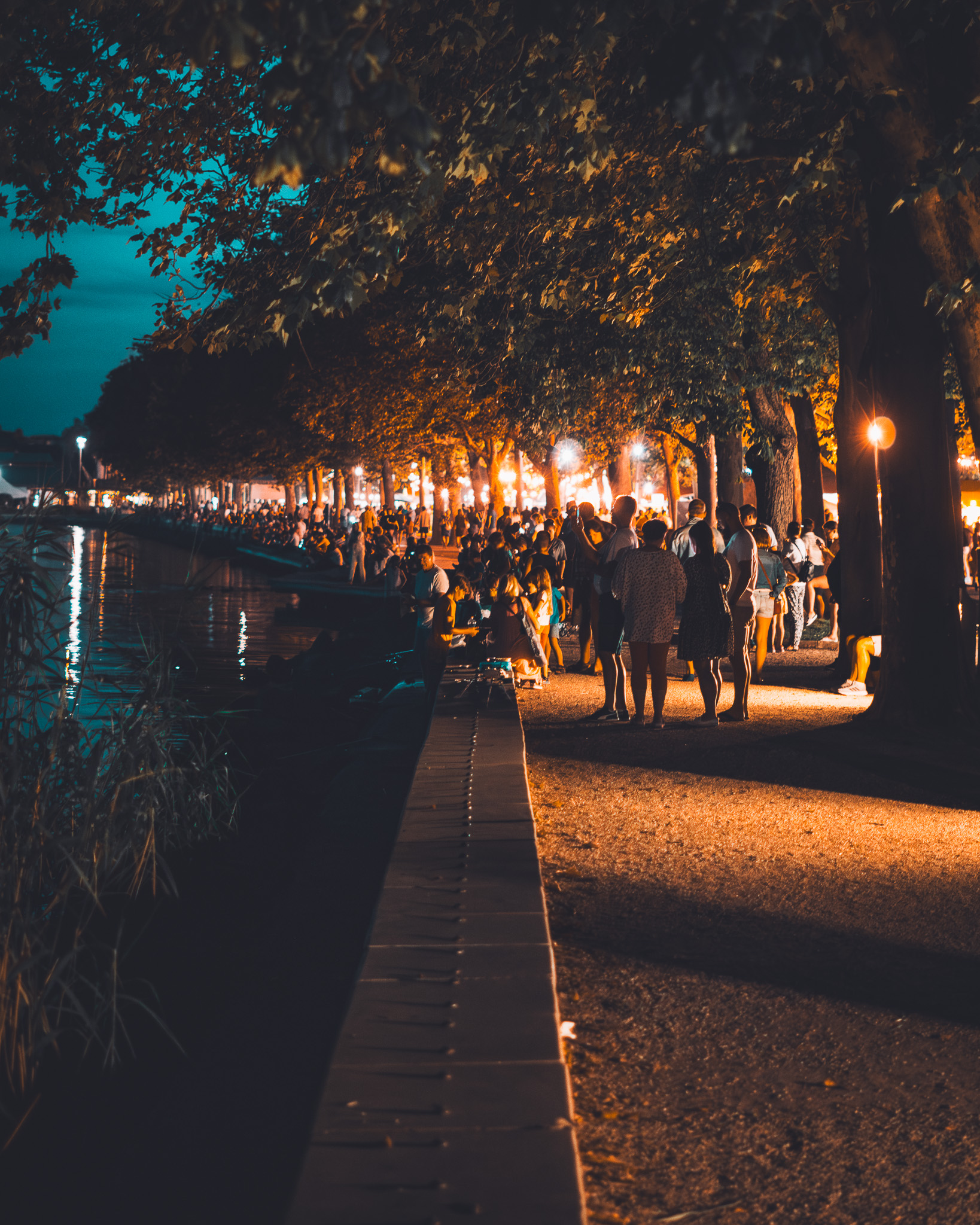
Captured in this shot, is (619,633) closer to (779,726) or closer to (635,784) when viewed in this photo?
(779,726)

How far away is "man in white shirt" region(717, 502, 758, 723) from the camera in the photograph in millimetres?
11914

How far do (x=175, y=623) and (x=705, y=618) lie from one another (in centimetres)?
490

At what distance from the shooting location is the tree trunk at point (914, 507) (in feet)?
35.8

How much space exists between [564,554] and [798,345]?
7138 mm

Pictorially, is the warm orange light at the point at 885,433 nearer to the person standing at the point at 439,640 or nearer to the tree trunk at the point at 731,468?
the person standing at the point at 439,640

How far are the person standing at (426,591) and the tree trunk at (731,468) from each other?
1325 centimetres

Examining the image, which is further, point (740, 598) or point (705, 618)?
point (740, 598)

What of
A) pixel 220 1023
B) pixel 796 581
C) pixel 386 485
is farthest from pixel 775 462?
pixel 386 485

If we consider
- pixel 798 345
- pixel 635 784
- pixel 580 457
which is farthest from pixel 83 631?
pixel 580 457

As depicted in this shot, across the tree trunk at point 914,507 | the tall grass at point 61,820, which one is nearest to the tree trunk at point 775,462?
the tree trunk at point 914,507

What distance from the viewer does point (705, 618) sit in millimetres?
11234

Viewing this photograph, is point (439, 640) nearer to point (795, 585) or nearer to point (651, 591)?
point (651, 591)

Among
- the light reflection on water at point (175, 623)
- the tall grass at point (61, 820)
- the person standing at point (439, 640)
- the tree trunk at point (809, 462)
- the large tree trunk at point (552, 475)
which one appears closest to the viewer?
the tall grass at point (61, 820)

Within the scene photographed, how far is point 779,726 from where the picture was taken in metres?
11.5
